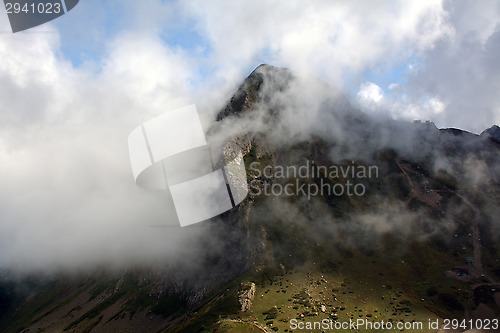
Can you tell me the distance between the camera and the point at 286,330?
119938 millimetres

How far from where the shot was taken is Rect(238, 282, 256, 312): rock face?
145725 mm

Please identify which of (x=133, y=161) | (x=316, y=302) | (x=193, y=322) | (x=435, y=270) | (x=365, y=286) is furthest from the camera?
(x=435, y=270)

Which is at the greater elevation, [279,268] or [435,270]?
[279,268]

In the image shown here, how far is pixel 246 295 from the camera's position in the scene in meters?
154

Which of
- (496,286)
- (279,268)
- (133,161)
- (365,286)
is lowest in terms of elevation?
(496,286)

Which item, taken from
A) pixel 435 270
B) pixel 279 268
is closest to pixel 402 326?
pixel 279 268

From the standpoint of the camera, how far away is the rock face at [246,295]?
14573 cm

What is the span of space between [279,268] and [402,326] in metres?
70.2

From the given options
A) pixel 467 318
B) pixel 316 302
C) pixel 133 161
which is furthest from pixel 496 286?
pixel 133 161

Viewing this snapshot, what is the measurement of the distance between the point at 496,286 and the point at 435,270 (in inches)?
1095

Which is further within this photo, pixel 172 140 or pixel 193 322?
pixel 193 322

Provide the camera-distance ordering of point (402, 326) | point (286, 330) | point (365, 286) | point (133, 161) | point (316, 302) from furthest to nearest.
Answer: point (365, 286), point (316, 302), point (402, 326), point (286, 330), point (133, 161)

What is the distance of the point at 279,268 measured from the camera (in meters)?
188

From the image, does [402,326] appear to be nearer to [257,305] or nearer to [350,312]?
[350,312]
